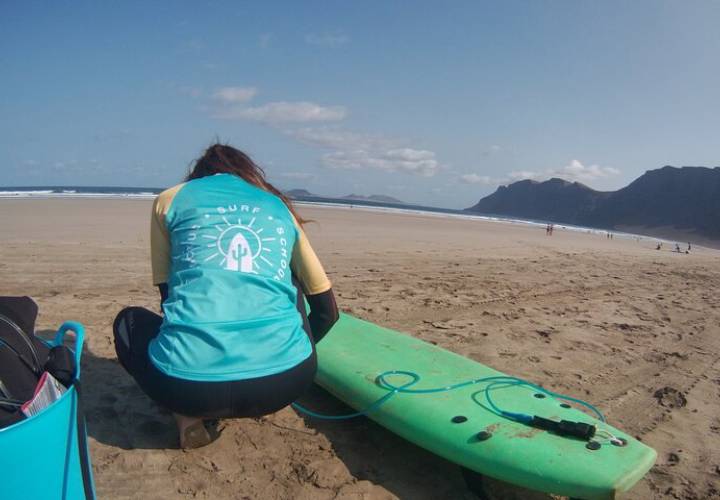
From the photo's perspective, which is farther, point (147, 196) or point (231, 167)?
point (147, 196)

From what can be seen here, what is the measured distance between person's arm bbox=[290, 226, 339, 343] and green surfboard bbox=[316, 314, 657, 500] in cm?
46

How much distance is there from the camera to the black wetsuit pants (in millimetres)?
1684

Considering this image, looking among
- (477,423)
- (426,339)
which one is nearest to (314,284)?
(477,423)

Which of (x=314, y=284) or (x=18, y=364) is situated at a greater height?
(x=314, y=284)

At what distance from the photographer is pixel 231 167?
7.02 ft

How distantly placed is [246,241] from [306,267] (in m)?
0.36

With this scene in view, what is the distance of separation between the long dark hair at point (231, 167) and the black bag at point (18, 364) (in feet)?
3.06

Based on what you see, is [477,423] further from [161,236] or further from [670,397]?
[670,397]

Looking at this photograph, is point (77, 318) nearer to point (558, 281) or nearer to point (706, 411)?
point (706, 411)

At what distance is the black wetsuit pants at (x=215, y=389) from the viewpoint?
1.68 m

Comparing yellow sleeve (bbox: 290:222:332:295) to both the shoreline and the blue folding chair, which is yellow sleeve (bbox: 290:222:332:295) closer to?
the blue folding chair

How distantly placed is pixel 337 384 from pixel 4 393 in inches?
62.5

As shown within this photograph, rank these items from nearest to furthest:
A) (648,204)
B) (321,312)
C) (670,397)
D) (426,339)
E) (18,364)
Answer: (18,364) → (321,312) → (670,397) → (426,339) → (648,204)

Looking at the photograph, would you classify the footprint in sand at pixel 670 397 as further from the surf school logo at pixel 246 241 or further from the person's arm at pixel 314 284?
the surf school logo at pixel 246 241
